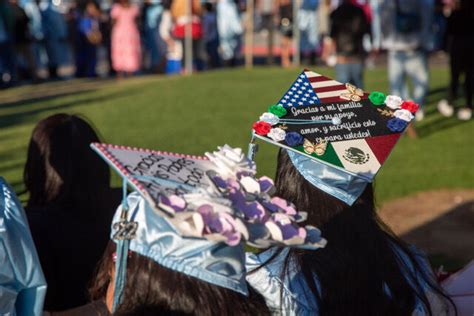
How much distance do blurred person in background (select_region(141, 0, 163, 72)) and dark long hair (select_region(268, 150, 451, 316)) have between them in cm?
1664

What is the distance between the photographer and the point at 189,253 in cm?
226

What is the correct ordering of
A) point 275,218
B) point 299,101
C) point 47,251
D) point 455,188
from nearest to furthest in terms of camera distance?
point 275,218 < point 299,101 < point 47,251 < point 455,188

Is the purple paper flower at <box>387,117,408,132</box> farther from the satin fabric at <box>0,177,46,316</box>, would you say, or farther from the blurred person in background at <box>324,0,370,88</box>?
the blurred person in background at <box>324,0,370,88</box>

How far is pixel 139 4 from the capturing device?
68.5ft

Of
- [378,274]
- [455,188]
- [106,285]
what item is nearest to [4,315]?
[106,285]

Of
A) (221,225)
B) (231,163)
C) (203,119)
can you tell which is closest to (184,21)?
(203,119)

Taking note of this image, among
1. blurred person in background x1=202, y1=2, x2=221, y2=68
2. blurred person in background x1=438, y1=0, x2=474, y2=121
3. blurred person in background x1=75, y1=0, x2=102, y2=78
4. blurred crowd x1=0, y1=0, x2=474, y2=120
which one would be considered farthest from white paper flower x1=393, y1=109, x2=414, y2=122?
blurred person in background x1=202, y1=2, x2=221, y2=68

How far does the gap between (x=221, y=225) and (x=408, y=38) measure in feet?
30.8

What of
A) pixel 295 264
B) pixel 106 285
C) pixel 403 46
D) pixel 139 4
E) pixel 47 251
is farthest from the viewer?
pixel 139 4

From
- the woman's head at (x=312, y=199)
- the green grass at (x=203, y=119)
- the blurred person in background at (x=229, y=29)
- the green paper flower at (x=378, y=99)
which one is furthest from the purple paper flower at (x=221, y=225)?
the blurred person in background at (x=229, y=29)

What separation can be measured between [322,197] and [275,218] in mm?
932

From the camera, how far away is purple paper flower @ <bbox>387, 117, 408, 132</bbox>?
11.0ft

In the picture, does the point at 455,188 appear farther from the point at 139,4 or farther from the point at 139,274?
the point at 139,4

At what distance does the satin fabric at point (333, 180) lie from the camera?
312 cm
